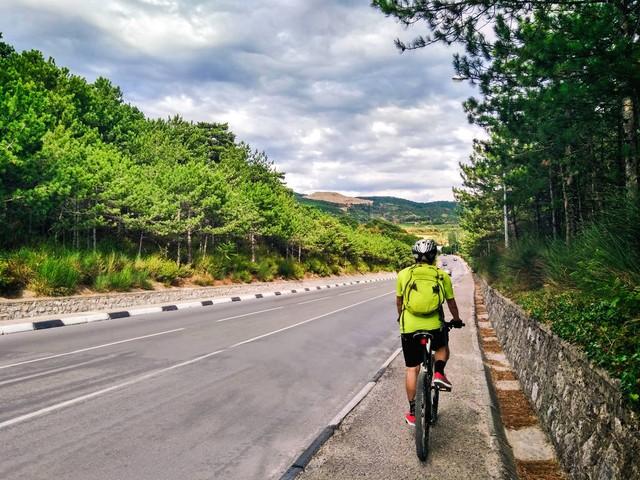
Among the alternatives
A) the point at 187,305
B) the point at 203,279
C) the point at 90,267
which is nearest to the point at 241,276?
the point at 203,279

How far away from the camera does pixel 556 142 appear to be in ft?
36.1

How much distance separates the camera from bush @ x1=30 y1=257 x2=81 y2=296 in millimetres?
14336

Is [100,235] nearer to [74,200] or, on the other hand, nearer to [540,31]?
[74,200]

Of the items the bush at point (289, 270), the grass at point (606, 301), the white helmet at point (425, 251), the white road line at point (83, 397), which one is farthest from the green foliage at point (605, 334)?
the bush at point (289, 270)

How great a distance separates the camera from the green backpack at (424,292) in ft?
14.4

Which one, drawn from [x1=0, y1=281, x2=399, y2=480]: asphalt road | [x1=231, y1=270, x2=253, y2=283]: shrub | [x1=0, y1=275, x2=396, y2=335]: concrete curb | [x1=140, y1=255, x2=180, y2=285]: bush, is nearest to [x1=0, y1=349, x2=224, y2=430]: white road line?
[x1=0, y1=281, x2=399, y2=480]: asphalt road

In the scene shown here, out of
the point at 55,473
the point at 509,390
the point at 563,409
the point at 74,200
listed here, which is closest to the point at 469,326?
the point at 509,390

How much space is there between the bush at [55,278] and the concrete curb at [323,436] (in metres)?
12.1

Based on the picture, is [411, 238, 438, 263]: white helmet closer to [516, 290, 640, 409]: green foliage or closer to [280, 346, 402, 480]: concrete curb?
[516, 290, 640, 409]: green foliage

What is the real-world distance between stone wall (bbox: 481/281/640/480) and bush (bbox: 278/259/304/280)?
100 ft

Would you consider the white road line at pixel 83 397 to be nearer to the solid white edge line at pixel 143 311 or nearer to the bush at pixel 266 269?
the solid white edge line at pixel 143 311

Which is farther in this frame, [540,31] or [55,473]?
[540,31]

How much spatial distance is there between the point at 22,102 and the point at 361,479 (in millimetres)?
15952

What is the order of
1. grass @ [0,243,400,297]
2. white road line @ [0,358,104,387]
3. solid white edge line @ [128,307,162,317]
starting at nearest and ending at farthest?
white road line @ [0,358,104,387]
grass @ [0,243,400,297]
solid white edge line @ [128,307,162,317]
